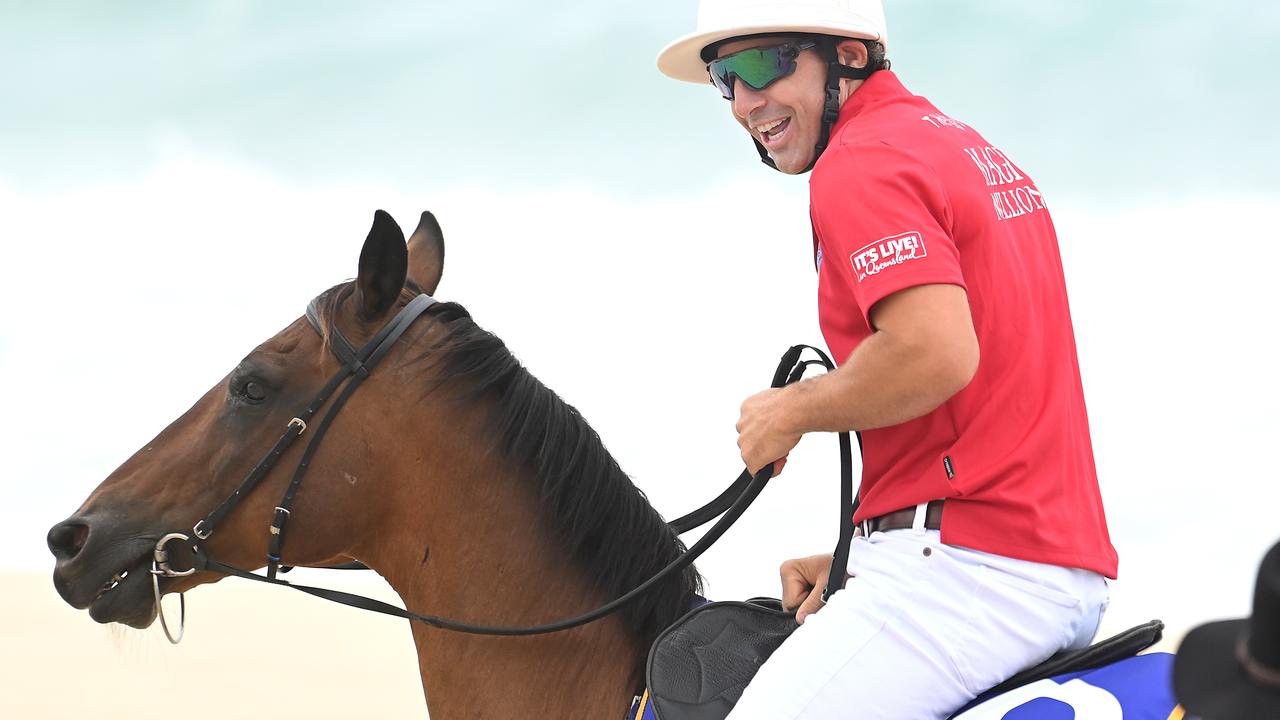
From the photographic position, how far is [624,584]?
3.51m

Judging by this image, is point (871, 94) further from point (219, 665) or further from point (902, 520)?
point (219, 665)

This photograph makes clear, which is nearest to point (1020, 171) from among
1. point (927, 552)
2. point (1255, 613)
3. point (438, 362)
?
point (927, 552)

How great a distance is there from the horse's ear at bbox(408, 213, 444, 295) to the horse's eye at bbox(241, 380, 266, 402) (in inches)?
27.9

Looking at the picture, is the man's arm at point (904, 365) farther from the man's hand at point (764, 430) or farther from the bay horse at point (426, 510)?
the bay horse at point (426, 510)

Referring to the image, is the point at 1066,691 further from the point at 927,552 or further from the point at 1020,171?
the point at 1020,171

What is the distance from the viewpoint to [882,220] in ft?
8.55

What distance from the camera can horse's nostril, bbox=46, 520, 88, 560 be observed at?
348 centimetres

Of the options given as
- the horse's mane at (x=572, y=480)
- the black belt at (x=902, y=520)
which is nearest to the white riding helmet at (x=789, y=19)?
the horse's mane at (x=572, y=480)

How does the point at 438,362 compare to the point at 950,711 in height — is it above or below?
above

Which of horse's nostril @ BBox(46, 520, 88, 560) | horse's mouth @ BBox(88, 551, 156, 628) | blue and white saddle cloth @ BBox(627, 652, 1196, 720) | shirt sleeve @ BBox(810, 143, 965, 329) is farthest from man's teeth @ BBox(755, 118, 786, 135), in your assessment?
horse's nostril @ BBox(46, 520, 88, 560)

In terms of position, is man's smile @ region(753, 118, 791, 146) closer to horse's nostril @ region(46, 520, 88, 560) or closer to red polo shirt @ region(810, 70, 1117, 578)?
red polo shirt @ region(810, 70, 1117, 578)

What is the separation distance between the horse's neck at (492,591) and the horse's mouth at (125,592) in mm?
726

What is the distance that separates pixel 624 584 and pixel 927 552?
1.15 m

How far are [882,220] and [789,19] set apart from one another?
0.75m
